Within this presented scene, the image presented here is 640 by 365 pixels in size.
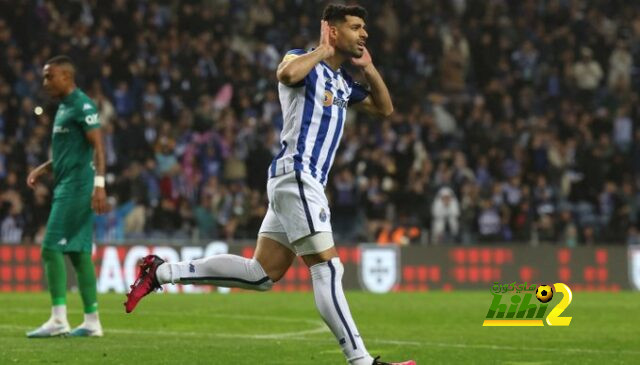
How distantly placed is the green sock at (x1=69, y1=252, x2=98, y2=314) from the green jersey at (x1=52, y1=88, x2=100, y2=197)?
0.56m

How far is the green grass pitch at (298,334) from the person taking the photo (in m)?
9.66

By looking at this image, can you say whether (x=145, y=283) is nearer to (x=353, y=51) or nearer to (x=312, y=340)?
(x=353, y=51)

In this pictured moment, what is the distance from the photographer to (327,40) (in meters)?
8.16

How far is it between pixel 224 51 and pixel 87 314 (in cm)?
1565

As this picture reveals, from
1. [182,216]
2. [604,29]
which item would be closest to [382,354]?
[182,216]

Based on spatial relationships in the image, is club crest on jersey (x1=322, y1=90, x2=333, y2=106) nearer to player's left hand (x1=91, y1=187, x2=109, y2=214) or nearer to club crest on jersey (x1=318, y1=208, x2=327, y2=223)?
club crest on jersey (x1=318, y1=208, x2=327, y2=223)

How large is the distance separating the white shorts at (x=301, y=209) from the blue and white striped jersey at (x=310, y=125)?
0.07m

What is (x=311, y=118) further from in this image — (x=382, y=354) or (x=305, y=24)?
(x=305, y=24)

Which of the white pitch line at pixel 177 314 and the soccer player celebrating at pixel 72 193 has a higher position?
the soccer player celebrating at pixel 72 193

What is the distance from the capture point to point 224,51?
2642 centimetres

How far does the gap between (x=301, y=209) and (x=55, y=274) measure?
3947mm

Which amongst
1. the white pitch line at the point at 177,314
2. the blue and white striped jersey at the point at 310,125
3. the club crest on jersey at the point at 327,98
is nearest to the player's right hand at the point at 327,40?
the blue and white striped jersey at the point at 310,125

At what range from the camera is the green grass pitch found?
9.66m

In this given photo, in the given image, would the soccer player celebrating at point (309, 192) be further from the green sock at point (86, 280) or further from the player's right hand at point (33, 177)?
the player's right hand at point (33, 177)
